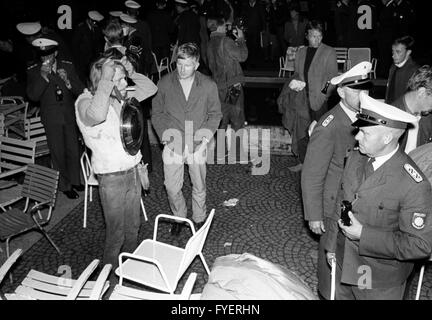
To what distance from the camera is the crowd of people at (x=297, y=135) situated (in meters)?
2.76

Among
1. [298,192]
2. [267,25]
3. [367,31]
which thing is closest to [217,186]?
[298,192]

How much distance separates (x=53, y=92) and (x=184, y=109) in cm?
215

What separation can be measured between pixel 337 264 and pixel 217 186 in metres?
3.76

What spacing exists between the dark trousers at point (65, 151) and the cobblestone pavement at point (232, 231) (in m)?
0.47

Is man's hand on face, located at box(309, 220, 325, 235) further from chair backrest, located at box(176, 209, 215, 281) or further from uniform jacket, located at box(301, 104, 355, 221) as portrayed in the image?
chair backrest, located at box(176, 209, 215, 281)

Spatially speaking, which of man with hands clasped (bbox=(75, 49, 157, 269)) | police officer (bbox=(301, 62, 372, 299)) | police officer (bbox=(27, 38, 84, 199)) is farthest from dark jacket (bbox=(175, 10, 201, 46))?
police officer (bbox=(301, 62, 372, 299))

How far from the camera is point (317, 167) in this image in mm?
3471

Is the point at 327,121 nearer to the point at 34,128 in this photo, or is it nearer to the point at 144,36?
the point at 34,128

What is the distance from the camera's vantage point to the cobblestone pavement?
16.0ft

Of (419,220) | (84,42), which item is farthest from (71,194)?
(419,220)

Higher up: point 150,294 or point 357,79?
point 357,79

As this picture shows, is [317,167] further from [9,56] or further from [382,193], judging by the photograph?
[9,56]

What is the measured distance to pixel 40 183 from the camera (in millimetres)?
5121

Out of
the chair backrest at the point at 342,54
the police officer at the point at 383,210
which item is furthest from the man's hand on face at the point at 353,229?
the chair backrest at the point at 342,54
